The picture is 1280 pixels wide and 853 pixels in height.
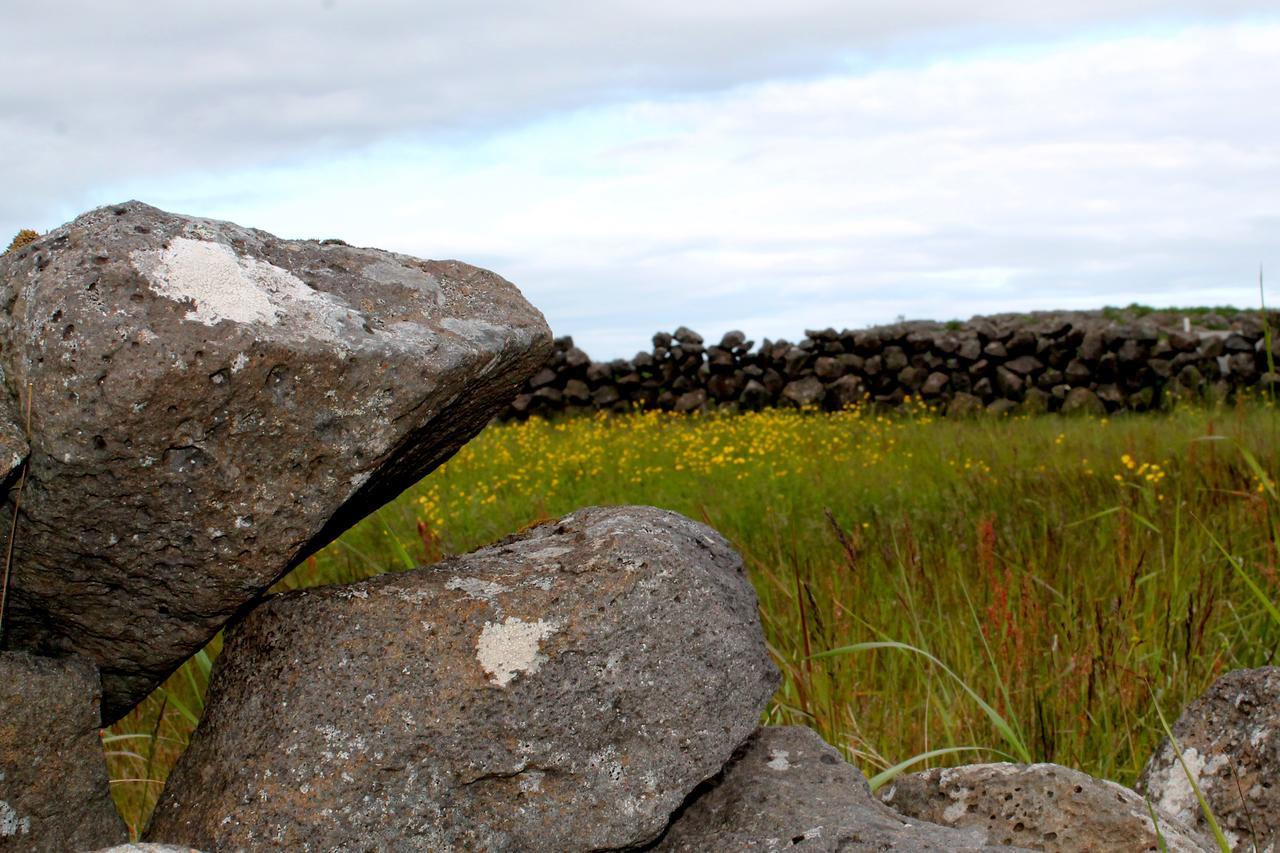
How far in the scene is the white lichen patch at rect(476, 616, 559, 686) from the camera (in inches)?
85.2

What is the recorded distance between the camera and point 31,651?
2.30 meters

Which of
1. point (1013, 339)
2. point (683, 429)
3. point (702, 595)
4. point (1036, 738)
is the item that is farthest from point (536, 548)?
point (1013, 339)

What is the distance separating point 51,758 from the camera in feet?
7.20

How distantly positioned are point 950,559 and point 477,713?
387 cm

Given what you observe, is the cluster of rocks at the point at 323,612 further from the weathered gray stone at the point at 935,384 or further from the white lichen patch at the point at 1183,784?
the weathered gray stone at the point at 935,384

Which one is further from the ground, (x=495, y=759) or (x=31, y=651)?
(x=31, y=651)

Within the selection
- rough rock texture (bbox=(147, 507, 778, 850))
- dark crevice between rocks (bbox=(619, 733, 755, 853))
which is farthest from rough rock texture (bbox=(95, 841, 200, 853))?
dark crevice between rocks (bbox=(619, 733, 755, 853))

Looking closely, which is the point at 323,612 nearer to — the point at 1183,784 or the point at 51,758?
the point at 51,758

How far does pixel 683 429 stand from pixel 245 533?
9.82 meters

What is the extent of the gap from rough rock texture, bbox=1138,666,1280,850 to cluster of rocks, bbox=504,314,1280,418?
9.94 meters

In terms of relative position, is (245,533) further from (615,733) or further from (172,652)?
(615,733)

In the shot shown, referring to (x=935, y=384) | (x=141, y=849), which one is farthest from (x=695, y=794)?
(x=935, y=384)

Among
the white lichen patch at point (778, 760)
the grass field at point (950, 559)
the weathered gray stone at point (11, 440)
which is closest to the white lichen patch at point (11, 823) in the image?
the weathered gray stone at point (11, 440)

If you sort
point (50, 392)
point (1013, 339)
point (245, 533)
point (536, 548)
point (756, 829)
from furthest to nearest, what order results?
point (1013, 339) < point (536, 548) < point (756, 829) < point (245, 533) < point (50, 392)
